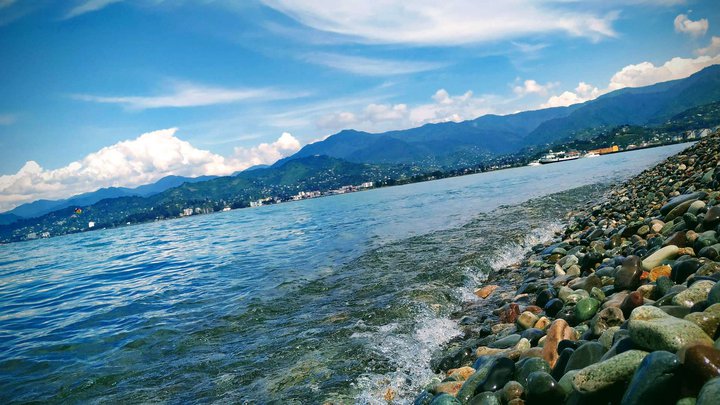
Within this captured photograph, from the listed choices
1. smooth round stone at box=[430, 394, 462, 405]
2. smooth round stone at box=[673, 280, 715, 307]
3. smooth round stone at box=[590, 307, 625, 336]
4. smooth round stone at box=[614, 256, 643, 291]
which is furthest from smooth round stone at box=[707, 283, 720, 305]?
smooth round stone at box=[430, 394, 462, 405]

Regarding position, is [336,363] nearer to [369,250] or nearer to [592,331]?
[592,331]

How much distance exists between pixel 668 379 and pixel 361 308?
8858 millimetres

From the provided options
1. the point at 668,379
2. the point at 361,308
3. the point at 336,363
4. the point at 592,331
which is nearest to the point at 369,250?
the point at 361,308

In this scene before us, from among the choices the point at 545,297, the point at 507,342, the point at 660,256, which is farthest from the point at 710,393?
the point at 545,297

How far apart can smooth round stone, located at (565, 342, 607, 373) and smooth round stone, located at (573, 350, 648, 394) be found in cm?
72

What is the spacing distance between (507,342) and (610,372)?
369 cm

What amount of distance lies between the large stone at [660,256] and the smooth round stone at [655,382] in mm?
5255

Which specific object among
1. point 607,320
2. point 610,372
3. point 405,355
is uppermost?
point 610,372

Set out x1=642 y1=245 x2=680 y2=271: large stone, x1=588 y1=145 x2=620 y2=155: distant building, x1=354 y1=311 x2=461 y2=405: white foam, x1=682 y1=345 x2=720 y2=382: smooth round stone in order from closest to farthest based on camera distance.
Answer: x1=682 y1=345 x2=720 y2=382: smooth round stone, x1=354 y1=311 x2=461 y2=405: white foam, x1=642 y1=245 x2=680 y2=271: large stone, x1=588 y1=145 x2=620 y2=155: distant building

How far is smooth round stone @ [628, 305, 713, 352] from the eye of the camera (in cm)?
348

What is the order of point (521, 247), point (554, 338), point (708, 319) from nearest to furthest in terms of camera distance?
point (708, 319) → point (554, 338) → point (521, 247)

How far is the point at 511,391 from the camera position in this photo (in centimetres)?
455

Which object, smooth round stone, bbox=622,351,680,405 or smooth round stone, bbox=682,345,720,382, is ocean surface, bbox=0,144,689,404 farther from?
smooth round stone, bbox=682,345,720,382

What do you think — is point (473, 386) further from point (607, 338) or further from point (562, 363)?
point (607, 338)
